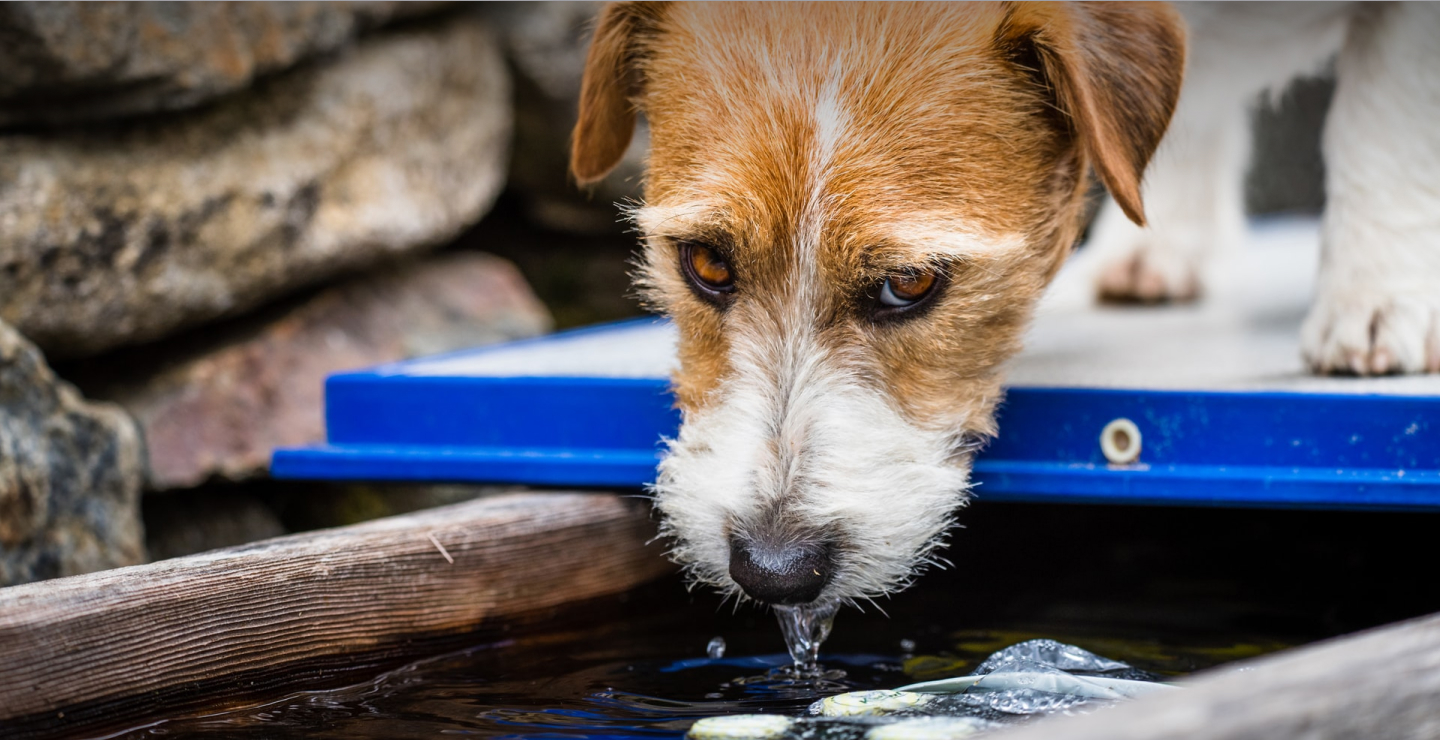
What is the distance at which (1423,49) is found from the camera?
312 centimetres

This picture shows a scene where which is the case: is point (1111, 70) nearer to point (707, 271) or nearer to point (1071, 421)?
point (1071, 421)

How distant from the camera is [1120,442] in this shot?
8.87ft

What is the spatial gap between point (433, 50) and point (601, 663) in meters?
2.92

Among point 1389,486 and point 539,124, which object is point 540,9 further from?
point 1389,486

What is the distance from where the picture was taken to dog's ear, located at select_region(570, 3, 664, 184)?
9.64 feet

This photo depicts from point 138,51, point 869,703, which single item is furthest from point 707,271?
point 138,51

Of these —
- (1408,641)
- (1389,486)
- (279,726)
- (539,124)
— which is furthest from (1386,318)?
(539,124)

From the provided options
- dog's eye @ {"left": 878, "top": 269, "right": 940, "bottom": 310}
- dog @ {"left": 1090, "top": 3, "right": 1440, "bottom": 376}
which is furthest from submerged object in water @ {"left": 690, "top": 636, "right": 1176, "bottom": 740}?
dog @ {"left": 1090, "top": 3, "right": 1440, "bottom": 376}

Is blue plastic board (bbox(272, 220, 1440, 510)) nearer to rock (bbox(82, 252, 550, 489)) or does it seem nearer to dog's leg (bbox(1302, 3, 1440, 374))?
dog's leg (bbox(1302, 3, 1440, 374))

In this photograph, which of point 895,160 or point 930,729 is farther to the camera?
point 895,160

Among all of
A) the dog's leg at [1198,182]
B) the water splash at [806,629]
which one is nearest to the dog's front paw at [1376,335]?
the dog's leg at [1198,182]

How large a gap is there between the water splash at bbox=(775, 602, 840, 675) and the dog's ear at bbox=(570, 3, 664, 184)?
128cm

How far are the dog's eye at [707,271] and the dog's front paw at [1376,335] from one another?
147cm

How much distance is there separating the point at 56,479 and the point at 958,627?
2169 millimetres
